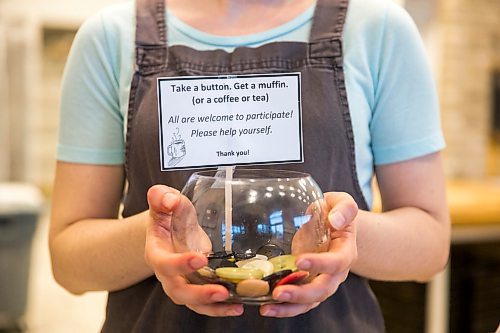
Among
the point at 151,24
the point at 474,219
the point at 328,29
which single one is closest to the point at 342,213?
the point at 328,29

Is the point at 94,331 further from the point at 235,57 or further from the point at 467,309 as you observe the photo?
the point at 235,57

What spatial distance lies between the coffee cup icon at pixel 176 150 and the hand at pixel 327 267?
0.60 ft

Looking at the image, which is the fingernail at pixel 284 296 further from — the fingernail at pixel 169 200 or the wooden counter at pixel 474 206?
the wooden counter at pixel 474 206

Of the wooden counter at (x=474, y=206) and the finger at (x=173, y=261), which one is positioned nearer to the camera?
the finger at (x=173, y=261)

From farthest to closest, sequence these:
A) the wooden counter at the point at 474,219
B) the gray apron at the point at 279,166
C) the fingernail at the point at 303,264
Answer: the wooden counter at the point at 474,219, the gray apron at the point at 279,166, the fingernail at the point at 303,264

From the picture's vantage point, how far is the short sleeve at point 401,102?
104 cm

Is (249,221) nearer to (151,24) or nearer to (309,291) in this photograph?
(309,291)

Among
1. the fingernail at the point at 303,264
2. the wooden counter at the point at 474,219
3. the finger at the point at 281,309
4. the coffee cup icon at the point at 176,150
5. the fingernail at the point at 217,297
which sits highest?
the coffee cup icon at the point at 176,150

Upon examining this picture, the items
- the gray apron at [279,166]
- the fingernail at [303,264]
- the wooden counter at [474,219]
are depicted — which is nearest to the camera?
the fingernail at [303,264]

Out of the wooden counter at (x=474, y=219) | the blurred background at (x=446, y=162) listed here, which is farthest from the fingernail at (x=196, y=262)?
the blurred background at (x=446, y=162)

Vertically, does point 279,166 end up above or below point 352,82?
below

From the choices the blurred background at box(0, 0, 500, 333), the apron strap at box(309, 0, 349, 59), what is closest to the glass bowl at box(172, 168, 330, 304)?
the apron strap at box(309, 0, 349, 59)

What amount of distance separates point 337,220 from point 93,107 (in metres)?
0.48

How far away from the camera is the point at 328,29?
106 centimetres
